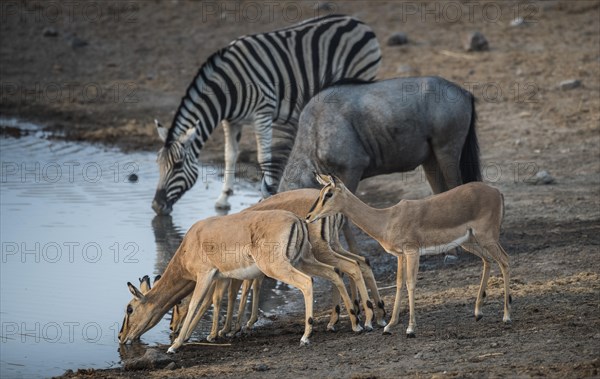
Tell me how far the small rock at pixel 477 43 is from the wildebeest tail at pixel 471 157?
8.38 metres

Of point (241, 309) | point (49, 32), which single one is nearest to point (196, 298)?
point (241, 309)

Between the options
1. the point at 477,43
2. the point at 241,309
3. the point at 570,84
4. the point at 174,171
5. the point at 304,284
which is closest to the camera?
the point at 304,284

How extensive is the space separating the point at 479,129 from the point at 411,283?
27.3 ft

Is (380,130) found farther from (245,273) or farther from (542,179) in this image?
(542,179)

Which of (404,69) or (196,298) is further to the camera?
(404,69)

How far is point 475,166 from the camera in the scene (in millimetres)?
12383

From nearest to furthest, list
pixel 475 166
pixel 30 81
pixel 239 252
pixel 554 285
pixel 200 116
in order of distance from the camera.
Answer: pixel 239 252
pixel 554 285
pixel 475 166
pixel 200 116
pixel 30 81

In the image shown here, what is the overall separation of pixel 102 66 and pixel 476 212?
14146mm

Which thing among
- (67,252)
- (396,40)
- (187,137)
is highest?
(396,40)

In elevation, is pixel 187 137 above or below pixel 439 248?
below

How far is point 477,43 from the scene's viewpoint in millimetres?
20406

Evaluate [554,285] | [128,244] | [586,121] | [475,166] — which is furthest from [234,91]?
[554,285]

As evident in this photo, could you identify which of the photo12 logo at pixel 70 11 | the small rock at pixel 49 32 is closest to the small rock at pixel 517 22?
the photo12 logo at pixel 70 11

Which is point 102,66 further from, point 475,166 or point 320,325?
point 320,325
